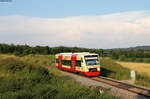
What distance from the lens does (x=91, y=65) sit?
27875 mm

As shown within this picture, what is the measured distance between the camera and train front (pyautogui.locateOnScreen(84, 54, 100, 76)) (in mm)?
27641

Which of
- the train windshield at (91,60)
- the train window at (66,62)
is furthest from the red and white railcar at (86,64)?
the train window at (66,62)

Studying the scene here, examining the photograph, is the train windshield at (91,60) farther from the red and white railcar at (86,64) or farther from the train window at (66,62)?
the train window at (66,62)

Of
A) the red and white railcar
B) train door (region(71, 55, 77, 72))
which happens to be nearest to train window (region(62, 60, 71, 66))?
the red and white railcar

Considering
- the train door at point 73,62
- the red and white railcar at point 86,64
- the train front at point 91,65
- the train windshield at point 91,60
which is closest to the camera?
the train front at point 91,65

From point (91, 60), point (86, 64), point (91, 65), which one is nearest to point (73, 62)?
point (91, 60)

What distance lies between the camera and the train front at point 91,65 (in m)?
27.6

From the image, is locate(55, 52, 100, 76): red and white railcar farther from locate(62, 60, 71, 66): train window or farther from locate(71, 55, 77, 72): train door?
locate(62, 60, 71, 66): train window

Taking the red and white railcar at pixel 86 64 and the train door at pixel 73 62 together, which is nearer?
the red and white railcar at pixel 86 64

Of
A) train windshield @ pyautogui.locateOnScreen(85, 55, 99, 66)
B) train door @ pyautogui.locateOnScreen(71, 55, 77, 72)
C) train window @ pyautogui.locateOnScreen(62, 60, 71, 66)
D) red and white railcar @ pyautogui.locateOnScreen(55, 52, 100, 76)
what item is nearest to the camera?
red and white railcar @ pyautogui.locateOnScreen(55, 52, 100, 76)

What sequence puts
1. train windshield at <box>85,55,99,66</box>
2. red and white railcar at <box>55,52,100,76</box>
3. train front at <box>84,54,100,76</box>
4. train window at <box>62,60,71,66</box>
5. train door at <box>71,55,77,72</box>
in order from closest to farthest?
1. train front at <box>84,54,100,76</box>
2. red and white railcar at <box>55,52,100,76</box>
3. train windshield at <box>85,55,99,66</box>
4. train door at <box>71,55,77,72</box>
5. train window at <box>62,60,71,66</box>

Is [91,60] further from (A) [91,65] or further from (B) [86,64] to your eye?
(B) [86,64]

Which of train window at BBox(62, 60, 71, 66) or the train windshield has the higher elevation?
the train windshield

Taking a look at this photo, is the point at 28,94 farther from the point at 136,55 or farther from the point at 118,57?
the point at 136,55
